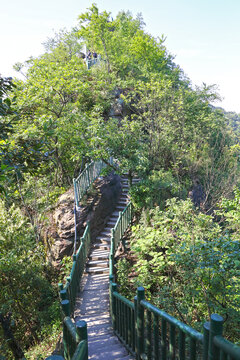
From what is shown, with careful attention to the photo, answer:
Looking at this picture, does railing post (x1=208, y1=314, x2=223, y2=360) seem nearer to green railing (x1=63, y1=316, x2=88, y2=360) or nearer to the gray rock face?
green railing (x1=63, y1=316, x2=88, y2=360)

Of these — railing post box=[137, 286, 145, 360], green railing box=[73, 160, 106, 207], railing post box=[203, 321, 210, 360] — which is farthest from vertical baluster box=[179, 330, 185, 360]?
green railing box=[73, 160, 106, 207]

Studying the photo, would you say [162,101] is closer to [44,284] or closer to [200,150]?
[200,150]

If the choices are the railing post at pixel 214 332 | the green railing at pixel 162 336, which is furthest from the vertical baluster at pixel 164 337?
the railing post at pixel 214 332

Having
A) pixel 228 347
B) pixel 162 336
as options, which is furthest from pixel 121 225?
pixel 228 347

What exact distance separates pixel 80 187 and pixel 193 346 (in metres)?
8.27

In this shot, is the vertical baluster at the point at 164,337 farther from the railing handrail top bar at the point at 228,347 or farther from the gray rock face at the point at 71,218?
the gray rock face at the point at 71,218

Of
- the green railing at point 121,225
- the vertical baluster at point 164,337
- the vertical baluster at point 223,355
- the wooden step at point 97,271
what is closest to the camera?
the vertical baluster at point 223,355

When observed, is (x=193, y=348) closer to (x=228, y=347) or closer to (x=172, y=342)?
(x=172, y=342)

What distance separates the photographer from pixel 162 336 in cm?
268

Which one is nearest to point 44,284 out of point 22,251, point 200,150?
point 22,251

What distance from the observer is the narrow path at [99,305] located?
4.26 meters

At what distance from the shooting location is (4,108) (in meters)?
3.74

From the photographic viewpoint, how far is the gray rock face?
30.3 feet

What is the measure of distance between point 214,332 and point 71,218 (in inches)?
336
